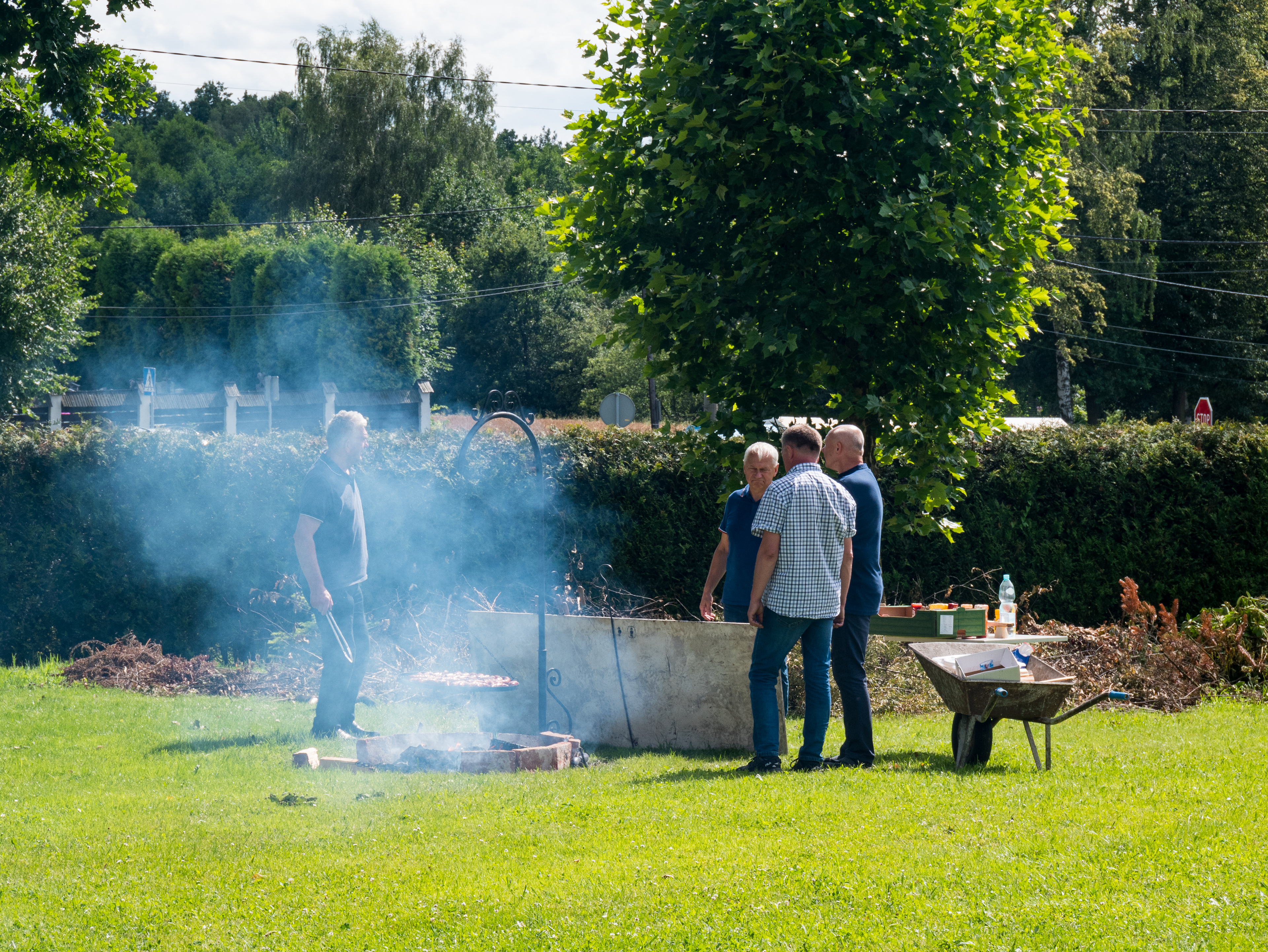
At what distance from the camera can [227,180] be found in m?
67.2

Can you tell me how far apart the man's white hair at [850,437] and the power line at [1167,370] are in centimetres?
3350

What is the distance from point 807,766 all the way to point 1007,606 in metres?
3.07

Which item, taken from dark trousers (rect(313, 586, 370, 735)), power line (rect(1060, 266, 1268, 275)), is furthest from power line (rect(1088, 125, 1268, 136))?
dark trousers (rect(313, 586, 370, 735))

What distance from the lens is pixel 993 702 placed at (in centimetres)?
637

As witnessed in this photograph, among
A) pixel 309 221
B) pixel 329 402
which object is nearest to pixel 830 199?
pixel 329 402

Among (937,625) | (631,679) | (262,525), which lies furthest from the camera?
(262,525)

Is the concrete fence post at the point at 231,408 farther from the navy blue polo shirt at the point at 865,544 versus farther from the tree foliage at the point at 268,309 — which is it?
the navy blue polo shirt at the point at 865,544

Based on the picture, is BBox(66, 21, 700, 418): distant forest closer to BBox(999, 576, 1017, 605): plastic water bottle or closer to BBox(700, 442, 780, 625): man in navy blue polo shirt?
BBox(999, 576, 1017, 605): plastic water bottle

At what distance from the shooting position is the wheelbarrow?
6328 millimetres

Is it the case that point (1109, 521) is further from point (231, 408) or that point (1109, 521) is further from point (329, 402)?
point (329, 402)

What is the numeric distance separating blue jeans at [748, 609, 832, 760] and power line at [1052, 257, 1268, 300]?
26.4m

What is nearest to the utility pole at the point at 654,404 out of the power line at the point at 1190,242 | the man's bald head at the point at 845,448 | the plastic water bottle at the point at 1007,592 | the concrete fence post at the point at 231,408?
the concrete fence post at the point at 231,408

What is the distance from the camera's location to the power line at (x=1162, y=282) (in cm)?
3186

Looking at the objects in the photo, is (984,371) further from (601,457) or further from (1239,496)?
(1239,496)
